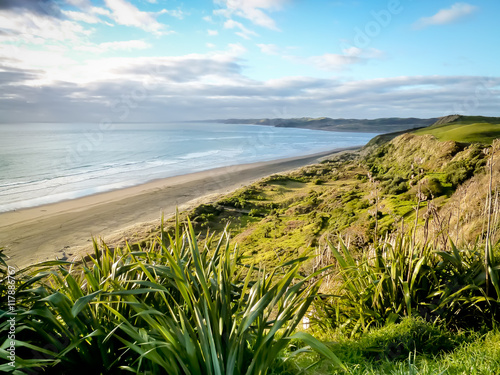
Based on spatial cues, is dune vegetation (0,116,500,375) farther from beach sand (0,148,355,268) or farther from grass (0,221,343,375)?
beach sand (0,148,355,268)

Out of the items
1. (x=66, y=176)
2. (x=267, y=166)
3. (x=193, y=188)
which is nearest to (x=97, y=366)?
(x=193, y=188)

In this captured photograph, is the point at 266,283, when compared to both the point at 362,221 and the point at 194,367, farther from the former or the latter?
the point at 362,221

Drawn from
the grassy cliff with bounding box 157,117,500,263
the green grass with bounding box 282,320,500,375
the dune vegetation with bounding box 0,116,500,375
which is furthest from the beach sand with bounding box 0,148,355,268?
the green grass with bounding box 282,320,500,375

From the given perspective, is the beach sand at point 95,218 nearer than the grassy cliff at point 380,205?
No

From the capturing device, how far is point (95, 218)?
21562mm

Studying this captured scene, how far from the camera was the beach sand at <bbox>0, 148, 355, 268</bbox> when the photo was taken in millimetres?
16719

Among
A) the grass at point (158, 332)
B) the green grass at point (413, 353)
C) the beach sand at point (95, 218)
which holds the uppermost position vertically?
the grass at point (158, 332)

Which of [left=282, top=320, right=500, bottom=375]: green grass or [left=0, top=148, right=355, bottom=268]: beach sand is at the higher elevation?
[left=282, top=320, right=500, bottom=375]: green grass

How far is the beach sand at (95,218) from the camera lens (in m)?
16.7

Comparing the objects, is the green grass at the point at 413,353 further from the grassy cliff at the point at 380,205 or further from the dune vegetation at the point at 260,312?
the grassy cliff at the point at 380,205

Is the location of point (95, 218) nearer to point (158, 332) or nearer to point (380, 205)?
point (380, 205)

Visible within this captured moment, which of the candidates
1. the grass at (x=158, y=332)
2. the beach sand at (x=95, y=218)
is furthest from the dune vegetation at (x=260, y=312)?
the beach sand at (x=95, y=218)

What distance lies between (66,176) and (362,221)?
32.4 m

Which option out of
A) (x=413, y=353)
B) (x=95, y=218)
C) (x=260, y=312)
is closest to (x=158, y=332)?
(x=260, y=312)
